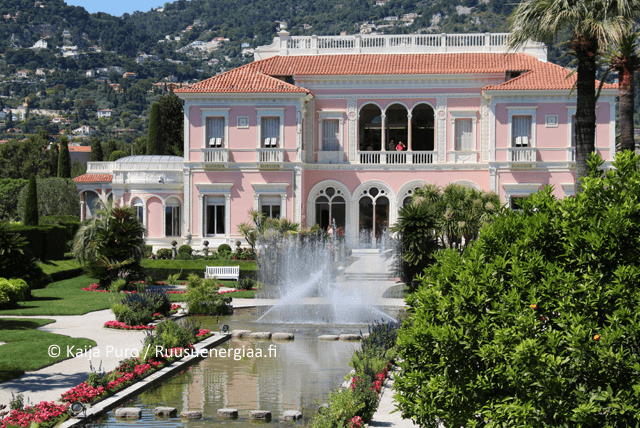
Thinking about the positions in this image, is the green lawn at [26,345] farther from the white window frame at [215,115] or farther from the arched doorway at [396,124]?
the arched doorway at [396,124]

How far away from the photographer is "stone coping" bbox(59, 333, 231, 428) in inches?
412

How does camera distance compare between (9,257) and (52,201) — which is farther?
(52,201)

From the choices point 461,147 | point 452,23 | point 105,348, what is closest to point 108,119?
point 452,23

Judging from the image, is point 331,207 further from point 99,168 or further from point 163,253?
point 99,168

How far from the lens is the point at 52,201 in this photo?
5853 cm

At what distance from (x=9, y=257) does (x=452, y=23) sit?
146 metres

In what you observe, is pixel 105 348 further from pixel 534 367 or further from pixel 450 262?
pixel 534 367

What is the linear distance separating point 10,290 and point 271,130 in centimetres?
1988

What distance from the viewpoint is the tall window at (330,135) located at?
40281mm

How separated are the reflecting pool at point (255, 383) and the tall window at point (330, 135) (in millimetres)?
23078

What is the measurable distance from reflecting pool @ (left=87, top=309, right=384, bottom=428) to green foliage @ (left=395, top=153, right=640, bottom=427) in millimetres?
3243

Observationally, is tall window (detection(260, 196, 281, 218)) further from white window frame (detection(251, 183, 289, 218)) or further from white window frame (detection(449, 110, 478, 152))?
white window frame (detection(449, 110, 478, 152))

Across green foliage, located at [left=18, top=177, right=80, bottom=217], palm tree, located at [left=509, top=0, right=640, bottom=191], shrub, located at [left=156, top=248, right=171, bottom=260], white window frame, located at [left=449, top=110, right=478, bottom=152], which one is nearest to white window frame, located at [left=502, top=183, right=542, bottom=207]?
white window frame, located at [left=449, top=110, right=478, bottom=152]

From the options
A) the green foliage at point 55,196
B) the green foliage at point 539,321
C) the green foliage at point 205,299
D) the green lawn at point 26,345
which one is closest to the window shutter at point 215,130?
the green foliage at point 205,299
